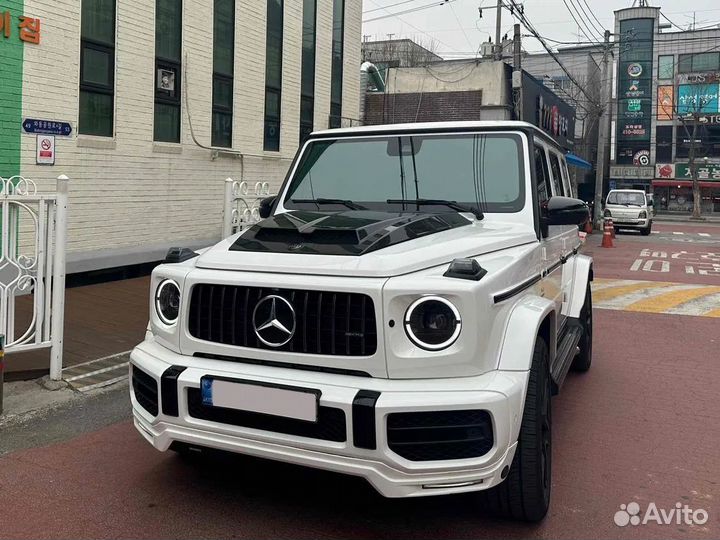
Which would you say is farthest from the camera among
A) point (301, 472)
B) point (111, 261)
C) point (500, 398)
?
point (111, 261)

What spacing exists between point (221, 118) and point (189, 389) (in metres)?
10.1

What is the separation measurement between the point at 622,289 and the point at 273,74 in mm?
7865

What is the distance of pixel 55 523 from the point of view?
10.5ft

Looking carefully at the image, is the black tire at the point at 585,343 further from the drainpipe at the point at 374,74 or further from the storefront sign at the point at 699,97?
the storefront sign at the point at 699,97

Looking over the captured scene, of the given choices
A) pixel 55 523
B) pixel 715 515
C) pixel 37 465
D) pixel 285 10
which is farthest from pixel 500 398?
pixel 285 10

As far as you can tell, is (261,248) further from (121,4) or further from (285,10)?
(285,10)

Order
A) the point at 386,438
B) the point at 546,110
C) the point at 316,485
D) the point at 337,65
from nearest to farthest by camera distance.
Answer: the point at 386,438 < the point at 316,485 < the point at 337,65 < the point at 546,110

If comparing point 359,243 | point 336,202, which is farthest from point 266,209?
point 359,243

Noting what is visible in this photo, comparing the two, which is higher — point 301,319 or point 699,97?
point 699,97

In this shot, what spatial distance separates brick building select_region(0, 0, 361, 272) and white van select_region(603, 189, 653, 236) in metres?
15.7

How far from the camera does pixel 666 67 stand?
52.9 meters

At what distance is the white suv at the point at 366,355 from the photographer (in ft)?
8.86

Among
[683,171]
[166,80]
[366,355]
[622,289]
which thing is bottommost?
[622,289]

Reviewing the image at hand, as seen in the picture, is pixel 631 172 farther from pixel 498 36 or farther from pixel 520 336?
pixel 520 336
